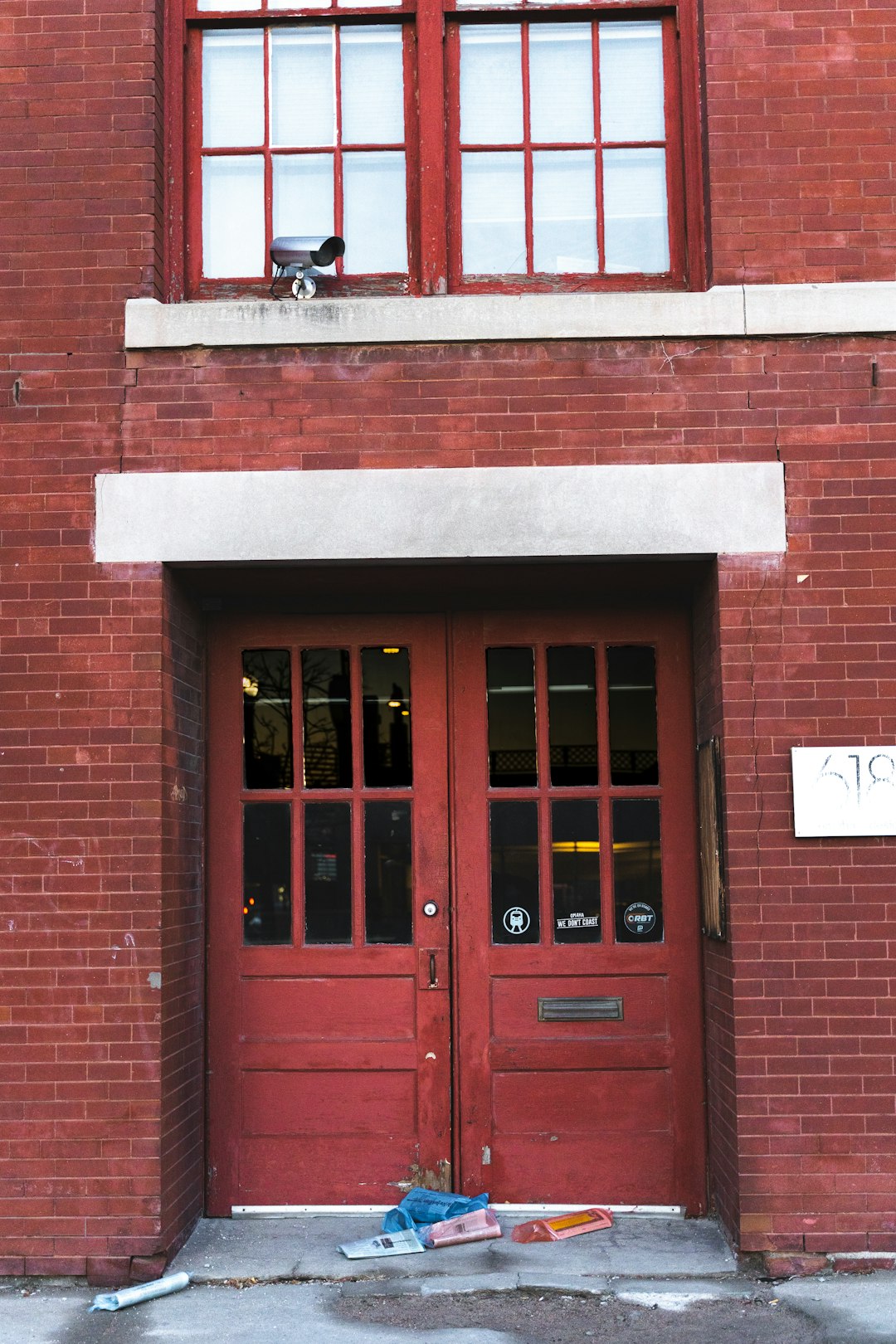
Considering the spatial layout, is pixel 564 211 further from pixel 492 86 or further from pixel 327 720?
pixel 327 720

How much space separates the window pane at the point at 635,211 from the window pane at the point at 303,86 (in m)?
1.29

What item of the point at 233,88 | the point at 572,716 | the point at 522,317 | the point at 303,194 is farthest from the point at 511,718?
the point at 233,88

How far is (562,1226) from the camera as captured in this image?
18.2 feet

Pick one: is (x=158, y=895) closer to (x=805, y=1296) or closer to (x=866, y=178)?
(x=805, y=1296)

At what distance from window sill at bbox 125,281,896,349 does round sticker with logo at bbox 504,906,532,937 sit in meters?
2.54

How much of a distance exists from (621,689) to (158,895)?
7.42 feet

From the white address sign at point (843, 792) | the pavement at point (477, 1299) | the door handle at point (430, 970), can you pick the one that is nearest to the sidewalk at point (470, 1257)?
the pavement at point (477, 1299)

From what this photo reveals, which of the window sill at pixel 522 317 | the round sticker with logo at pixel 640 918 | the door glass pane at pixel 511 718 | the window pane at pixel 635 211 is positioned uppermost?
the window pane at pixel 635 211

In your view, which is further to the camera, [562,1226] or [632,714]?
[632,714]

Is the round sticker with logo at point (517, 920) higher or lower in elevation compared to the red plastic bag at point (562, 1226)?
higher

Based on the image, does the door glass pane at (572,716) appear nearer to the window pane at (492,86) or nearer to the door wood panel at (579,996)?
the door wood panel at (579,996)

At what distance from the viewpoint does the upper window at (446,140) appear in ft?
19.2

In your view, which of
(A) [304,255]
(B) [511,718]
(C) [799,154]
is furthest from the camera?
(B) [511,718]

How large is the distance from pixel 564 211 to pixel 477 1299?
15.0 ft
